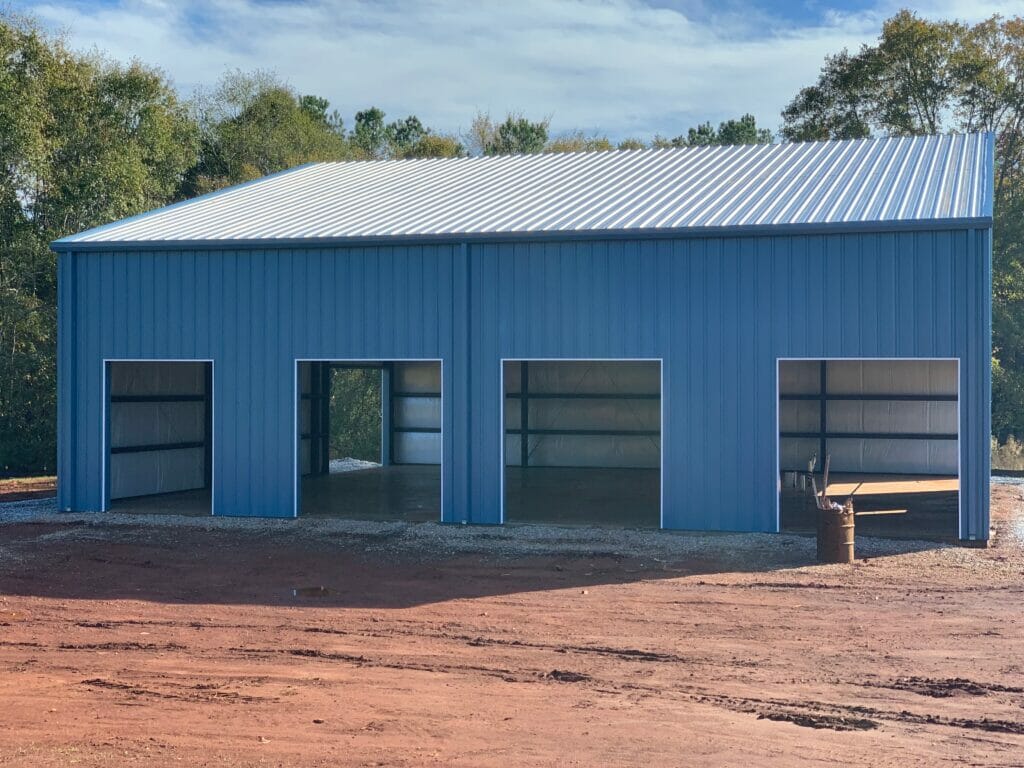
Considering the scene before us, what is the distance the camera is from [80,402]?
18688 millimetres

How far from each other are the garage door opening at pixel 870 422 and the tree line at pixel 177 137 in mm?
9895

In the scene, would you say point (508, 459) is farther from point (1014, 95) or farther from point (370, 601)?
point (1014, 95)

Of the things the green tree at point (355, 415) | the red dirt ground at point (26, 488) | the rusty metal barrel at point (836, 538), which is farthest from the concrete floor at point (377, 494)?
the green tree at point (355, 415)

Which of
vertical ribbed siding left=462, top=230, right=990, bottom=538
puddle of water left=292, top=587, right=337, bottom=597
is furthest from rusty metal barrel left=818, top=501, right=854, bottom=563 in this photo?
puddle of water left=292, top=587, right=337, bottom=597

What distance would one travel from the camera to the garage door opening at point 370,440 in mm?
19930

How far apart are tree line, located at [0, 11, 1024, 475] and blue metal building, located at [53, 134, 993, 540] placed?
9.60 meters

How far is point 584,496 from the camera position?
69.7 ft

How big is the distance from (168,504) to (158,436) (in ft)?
5.56

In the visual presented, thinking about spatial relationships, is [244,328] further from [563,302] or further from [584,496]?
[584,496]

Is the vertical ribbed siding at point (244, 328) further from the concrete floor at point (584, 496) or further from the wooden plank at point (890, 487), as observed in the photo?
the wooden plank at point (890, 487)

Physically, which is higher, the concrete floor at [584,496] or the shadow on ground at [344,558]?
the concrete floor at [584,496]

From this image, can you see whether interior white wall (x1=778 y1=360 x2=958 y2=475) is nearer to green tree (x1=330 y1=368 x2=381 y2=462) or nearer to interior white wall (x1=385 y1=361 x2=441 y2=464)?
interior white wall (x1=385 y1=361 x2=441 y2=464)

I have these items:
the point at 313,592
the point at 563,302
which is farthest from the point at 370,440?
the point at 313,592

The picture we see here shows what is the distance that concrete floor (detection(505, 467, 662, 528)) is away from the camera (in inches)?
704
